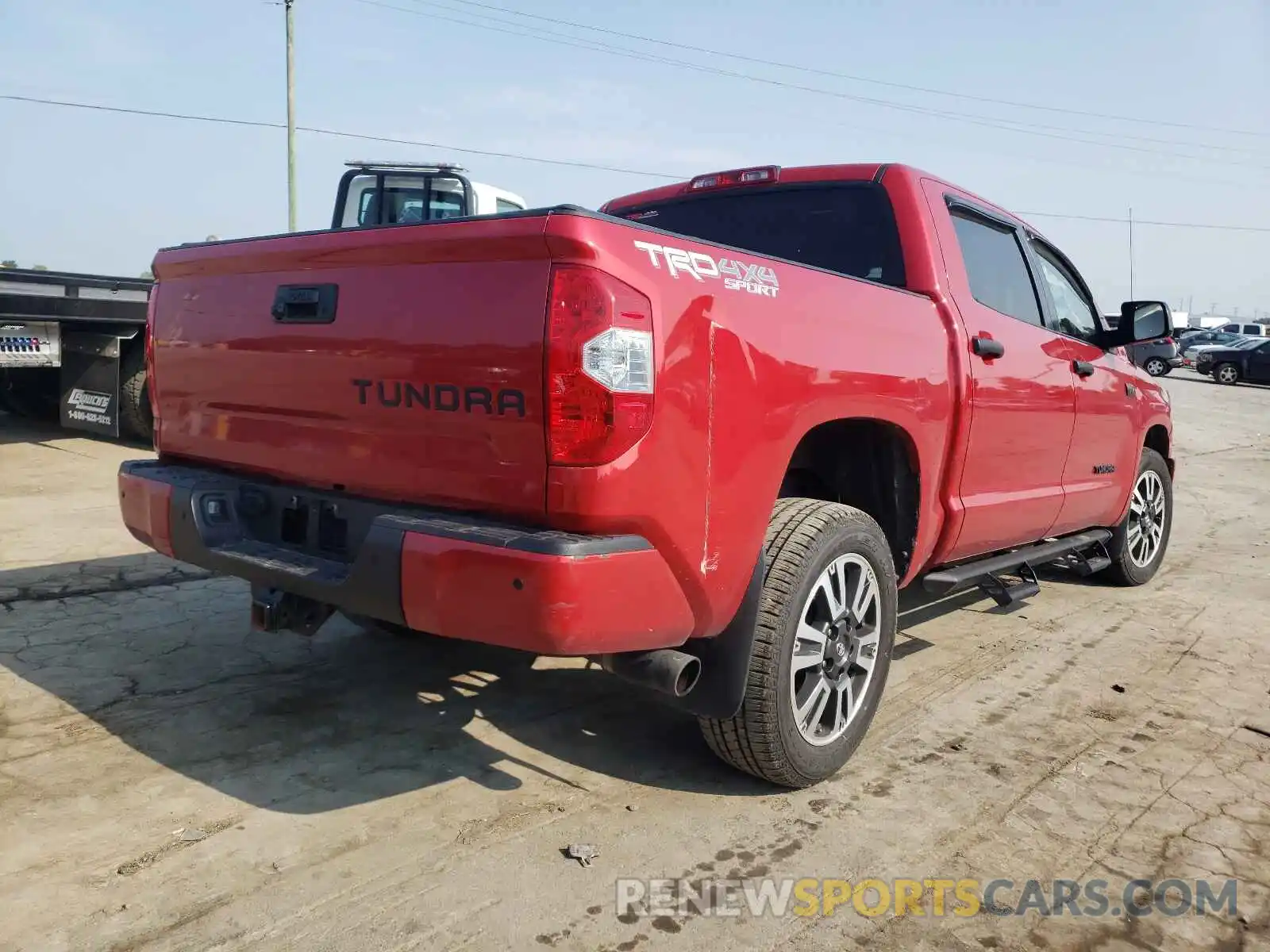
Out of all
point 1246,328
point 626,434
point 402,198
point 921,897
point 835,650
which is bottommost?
point 921,897

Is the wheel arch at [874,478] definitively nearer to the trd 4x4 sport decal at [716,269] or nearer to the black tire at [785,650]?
the black tire at [785,650]

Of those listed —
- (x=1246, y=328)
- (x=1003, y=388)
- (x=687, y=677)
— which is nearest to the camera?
(x=687, y=677)

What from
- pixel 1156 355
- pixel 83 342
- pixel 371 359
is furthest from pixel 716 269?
pixel 83 342

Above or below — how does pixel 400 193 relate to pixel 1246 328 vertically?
below

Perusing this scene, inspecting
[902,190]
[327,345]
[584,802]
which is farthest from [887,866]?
[902,190]

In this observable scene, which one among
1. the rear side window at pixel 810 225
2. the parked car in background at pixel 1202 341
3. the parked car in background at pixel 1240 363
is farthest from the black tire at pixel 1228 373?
the rear side window at pixel 810 225

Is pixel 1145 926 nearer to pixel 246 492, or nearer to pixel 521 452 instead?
pixel 521 452

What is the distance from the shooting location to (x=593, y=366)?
7.31 feet

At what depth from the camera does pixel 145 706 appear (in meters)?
3.42

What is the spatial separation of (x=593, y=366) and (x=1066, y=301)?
3.57 m

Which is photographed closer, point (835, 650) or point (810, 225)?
point (835, 650)

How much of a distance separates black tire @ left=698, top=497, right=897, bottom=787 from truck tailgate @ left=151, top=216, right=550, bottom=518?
0.83 metres

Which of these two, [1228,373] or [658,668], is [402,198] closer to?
[658,668]

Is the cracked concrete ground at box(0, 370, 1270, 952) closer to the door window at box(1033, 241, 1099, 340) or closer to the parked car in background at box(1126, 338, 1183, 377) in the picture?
the door window at box(1033, 241, 1099, 340)
